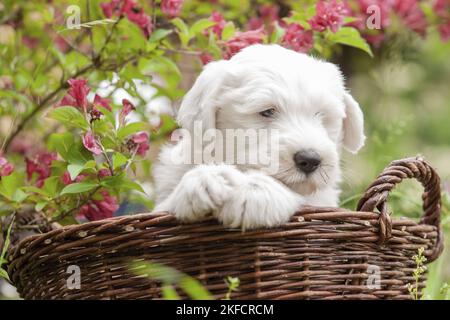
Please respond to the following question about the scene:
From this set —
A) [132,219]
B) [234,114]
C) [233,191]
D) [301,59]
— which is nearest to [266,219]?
[233,191]

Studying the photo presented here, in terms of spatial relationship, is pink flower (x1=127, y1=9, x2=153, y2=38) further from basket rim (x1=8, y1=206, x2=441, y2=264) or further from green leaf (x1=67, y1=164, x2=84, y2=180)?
basket rim (x1=8, y1=206, x2=441, y2=264)

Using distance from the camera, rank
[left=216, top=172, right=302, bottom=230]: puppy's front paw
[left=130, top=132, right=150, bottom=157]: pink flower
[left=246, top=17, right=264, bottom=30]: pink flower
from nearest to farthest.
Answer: [left=216, top=172, right=302, bottom=230]: puppy's front paw
[left=130, top=132, right=150, bottom=157]: pink flower
[left=246, top=17, right=264, bottom=30]: pink flower

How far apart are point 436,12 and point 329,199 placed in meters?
1.96

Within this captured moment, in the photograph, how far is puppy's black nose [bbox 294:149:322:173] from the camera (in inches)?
110

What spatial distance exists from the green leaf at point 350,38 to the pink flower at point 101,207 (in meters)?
1.32

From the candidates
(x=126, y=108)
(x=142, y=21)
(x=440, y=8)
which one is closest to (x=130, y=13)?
(x=142, y=21)

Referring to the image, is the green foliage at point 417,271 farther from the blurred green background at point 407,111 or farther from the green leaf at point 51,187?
the green leaf at point 51,187

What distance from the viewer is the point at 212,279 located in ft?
8.04

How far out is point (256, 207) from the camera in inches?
92.8

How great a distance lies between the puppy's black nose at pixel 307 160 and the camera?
2799 mm

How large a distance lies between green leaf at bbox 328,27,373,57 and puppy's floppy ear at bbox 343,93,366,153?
25 centimetres

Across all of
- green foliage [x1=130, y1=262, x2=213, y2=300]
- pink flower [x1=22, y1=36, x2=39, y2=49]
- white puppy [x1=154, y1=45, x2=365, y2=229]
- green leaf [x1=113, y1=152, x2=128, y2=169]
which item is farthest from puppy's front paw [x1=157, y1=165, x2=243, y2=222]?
pink flower [x1=22, y1=36, x2=39, y2=49]

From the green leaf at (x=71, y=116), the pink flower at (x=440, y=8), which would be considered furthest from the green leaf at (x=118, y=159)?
the pink flower at (x=440, y=8)
